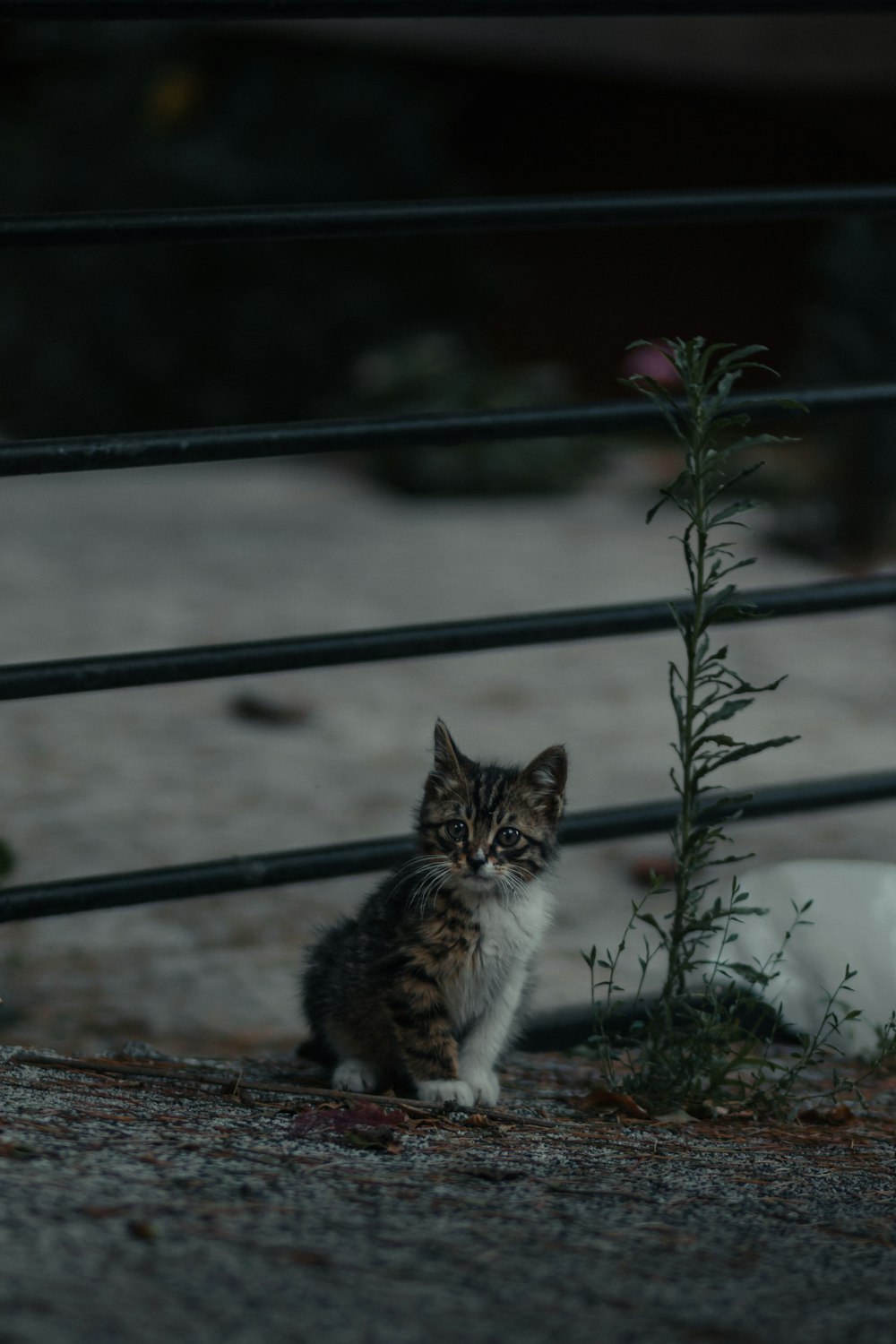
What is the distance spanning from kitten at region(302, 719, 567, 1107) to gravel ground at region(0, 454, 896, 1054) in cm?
119

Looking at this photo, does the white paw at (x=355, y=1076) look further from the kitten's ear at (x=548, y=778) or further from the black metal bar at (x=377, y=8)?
the black metal bar at (x=377, y=8)

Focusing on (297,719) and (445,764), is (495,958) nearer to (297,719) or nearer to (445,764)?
(445,764)

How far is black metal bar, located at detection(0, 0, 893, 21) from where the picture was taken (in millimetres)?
2256

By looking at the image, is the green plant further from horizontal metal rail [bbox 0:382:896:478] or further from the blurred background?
the blurred background

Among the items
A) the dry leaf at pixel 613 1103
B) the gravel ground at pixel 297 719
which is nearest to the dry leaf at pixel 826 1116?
the dry leaf at pixel 613 1103

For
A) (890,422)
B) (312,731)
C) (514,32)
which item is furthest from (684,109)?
(312,731)

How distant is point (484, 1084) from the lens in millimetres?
2145

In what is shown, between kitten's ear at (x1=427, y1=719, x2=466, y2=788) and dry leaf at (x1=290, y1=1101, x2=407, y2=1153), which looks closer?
dry leaf at (x1=290, y1=1101, x2=407, y2=1153)

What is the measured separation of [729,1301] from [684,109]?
11.7 metres

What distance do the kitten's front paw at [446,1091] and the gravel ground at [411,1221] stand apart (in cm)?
8

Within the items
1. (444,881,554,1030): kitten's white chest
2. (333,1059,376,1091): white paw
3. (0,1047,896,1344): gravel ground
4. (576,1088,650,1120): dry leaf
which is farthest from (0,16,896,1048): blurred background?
(0,1047,896,1344): gravel ground

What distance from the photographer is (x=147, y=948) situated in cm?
404

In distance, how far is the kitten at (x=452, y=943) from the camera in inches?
85.3

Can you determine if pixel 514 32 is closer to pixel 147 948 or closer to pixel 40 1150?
pixel 147 948
